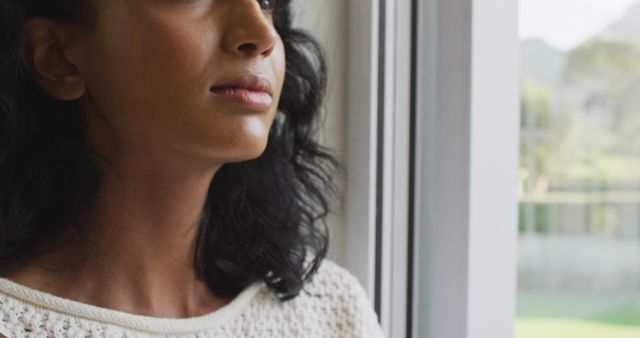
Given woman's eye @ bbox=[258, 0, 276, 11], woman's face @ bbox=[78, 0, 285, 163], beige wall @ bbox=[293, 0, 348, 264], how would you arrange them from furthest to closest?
beige wall @ bbox=[293, 0, 348, 264], woman's eye @ bbox=[258, 0, 276, 11], woman's face @ bbox=[78, 0, 285, 163]

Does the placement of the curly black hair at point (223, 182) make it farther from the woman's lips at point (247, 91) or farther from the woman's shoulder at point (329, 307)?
the woman's lips at point (247, 91)

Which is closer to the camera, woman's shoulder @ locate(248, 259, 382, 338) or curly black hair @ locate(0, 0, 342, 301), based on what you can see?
curly black hair @ locate(0, 0, 342, 301)

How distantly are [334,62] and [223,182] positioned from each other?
0.25 m

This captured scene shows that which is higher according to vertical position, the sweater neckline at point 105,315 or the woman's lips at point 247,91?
the woman's lips at point 247,91

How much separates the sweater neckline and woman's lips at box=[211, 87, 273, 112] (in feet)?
0.79

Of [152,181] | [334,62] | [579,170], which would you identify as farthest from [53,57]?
[579,170]

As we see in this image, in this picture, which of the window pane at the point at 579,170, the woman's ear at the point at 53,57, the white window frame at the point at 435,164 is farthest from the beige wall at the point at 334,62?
the woman's ear at the point at 53,57

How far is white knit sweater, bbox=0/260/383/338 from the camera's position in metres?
0.80

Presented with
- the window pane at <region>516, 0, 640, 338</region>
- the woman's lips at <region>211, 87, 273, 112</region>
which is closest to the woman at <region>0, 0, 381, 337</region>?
the woman's lips at <region>211, 87, 273, 112</region>

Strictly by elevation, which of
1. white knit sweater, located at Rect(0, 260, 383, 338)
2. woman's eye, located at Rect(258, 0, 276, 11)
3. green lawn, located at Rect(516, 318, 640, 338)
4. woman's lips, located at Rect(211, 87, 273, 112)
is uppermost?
woman's eye, located at Rect(258, 0, 276, 11)

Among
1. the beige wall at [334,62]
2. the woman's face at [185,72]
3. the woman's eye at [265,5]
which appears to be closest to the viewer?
the woman's face at [185,72]

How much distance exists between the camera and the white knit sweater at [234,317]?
801 millimetres

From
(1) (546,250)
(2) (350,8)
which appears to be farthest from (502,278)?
(2) (350,8)

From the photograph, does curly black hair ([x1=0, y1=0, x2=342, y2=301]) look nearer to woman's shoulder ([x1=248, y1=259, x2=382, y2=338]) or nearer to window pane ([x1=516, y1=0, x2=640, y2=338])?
woman's shoulder ([x1=248, y1=259, x2=382, y2=338])
